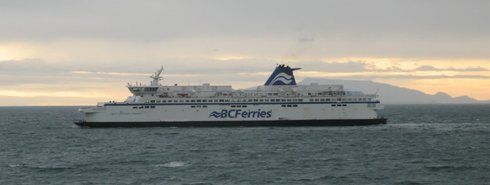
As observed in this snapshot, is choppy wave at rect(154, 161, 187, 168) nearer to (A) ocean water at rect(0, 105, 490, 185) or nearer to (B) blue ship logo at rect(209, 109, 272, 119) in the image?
(A) ocean water at rect(0, 105, 490, 185)

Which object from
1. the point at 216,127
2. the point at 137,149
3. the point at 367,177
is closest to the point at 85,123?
the point at 216,127

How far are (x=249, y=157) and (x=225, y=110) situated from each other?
105 feet

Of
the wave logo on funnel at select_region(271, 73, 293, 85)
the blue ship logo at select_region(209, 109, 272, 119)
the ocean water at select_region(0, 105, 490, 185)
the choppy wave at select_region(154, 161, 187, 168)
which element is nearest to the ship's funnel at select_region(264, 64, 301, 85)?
the wave logo on funnel at select_region(271, 73, 293, 85)

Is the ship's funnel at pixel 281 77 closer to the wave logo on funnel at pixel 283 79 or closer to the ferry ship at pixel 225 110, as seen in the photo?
the wave logo on funnel at pixel 283 79

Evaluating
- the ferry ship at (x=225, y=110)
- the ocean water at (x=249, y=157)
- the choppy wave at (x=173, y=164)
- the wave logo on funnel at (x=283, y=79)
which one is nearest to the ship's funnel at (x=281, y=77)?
the wave logo on funnel at (x=283, y=79)

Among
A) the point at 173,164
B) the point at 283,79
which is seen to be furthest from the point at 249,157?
the point at 283,79

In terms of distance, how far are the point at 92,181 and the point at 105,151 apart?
15.9 meters

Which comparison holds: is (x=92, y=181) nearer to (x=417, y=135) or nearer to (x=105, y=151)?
(x=105, y=151)

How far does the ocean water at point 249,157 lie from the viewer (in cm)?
3762

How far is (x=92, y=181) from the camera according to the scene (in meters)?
36.7

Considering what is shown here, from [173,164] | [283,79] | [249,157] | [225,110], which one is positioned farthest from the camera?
[283,79]

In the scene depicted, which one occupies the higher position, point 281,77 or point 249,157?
point 281,77

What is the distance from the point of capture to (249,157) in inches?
1845

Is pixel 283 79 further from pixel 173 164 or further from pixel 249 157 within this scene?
pixel 173 164
